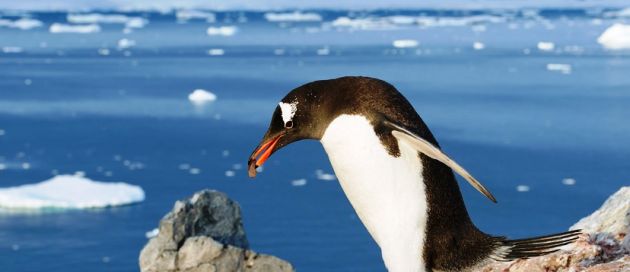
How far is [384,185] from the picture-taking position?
110 inches

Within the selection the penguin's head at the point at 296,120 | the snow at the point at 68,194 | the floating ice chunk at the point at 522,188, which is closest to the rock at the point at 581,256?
the penguin's head at the point at 296,120

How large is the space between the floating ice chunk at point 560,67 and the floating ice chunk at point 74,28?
18926 mm

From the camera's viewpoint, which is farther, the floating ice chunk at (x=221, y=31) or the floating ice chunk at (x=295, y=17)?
the floating ice chunk at (x=295, y=17)

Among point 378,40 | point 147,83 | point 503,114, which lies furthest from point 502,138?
point 378,40

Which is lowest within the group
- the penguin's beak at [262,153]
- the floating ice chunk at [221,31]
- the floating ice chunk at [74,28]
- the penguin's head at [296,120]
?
the floating ice chunk at [74,28]

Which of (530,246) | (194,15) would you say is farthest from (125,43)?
(530,246)

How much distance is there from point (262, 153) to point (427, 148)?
Result: 0.45 meters

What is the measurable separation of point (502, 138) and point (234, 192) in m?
4.50

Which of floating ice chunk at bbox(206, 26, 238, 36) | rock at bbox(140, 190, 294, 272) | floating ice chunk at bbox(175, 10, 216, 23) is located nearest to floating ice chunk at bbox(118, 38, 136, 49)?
floating ice chunk at bbox(206, 26, 238, 36)

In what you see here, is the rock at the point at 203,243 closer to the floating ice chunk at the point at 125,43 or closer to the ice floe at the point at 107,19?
the floating ice chunk at the point at 125,43

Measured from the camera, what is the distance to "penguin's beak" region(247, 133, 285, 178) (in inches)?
109

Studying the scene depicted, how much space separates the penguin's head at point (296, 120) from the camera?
276 cm

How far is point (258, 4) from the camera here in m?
57.8

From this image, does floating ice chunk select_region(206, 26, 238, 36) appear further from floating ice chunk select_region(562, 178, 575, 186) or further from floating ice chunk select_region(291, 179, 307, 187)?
floating ice chunk select_region(562, 178, 575, 186)
